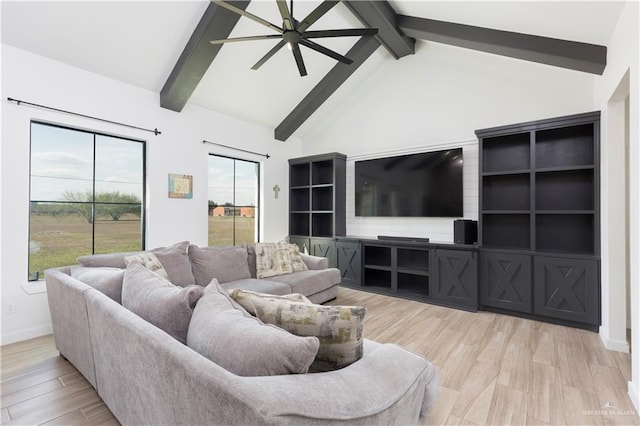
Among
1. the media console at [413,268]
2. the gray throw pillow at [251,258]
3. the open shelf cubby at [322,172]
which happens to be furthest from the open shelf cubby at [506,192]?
the gray throw pillow at [251,258]

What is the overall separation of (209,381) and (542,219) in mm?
4128

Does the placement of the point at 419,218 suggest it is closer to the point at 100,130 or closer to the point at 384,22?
the point at 384,22

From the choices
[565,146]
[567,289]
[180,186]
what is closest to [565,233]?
[567,289]

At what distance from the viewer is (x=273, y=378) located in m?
0.87

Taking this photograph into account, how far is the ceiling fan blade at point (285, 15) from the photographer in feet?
7.08

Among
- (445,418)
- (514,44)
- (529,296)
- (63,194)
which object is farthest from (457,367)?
(63,194)

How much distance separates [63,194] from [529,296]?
5.31m

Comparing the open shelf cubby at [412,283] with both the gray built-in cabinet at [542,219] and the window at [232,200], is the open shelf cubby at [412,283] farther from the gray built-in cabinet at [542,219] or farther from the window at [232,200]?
the window at [232,200]

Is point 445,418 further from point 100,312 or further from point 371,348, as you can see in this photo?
point 100,312

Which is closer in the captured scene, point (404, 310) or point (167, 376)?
point (167, 376)

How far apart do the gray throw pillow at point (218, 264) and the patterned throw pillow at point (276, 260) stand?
0.18 m

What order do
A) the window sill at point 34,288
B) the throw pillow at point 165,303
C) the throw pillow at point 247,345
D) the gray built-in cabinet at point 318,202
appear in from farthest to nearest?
the gray built-in cabinet at point 318,202 → the window sill at point 34,288 → the throw pillow at point 165,303 → the throw pillow at point 247,345

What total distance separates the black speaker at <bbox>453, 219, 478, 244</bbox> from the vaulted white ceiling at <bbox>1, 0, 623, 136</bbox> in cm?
216

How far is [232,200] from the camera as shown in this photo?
4977 mm
